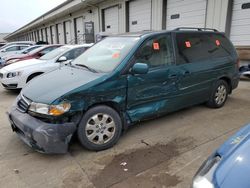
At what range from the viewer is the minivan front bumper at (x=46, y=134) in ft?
8.67

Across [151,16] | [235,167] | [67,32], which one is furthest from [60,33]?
[235,167]

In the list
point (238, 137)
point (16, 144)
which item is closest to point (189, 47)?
point (238, 137)

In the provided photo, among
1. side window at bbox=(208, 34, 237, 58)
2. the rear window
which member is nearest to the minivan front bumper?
the rear window

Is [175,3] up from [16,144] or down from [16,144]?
up

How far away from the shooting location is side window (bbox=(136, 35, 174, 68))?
3.39m

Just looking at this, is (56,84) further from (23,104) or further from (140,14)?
(140,14)

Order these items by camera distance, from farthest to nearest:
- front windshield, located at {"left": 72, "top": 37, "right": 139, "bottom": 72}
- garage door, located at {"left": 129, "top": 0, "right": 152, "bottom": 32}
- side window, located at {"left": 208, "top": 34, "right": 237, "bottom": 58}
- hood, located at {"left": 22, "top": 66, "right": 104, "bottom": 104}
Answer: garage door, located at {"left": 129, "top": 0, "right": 152, "bottom": 32}, side window, located at {"left": 208, "top": 34, "right": 237, "bottom": 58}, front windshield, located at {"left": 72, "top": 37, "right": 139, "bottom": 72}, hood, located at {"left": 22, "top": 66, "right": 104, "bottom": 104}

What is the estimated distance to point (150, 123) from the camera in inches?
158

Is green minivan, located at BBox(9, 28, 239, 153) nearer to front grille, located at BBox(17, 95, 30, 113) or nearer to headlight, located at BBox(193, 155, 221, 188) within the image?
front grille, located at BBox(17, 95, 30, 113)

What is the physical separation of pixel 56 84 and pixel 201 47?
9.16 ft

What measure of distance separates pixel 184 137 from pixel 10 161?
101 inches

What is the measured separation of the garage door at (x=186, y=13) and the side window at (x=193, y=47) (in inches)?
218

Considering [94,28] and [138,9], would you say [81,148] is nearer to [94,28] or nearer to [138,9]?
[138,9]

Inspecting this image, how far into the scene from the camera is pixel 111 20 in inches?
595
